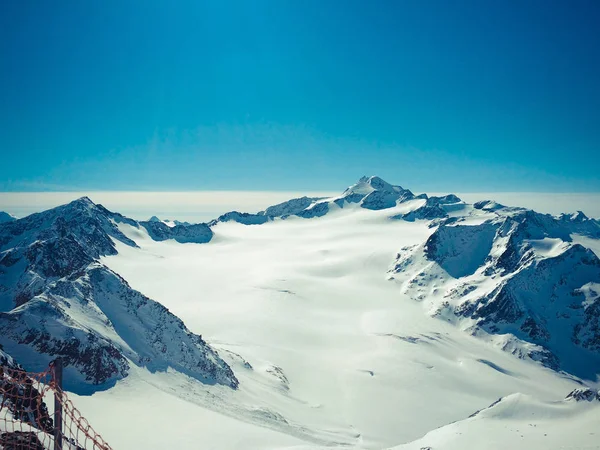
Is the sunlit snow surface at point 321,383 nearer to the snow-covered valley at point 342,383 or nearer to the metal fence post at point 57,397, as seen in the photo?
the snow-covered valley at point 342,383

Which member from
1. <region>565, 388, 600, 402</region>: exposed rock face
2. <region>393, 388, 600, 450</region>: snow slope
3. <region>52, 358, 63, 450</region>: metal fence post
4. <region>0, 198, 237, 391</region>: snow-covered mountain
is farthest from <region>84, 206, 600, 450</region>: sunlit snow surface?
<region>52, 358, 63, 450</region>: metal fence post

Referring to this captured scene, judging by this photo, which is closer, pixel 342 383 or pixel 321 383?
pixel 321 383

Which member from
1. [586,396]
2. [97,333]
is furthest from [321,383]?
[586,396]

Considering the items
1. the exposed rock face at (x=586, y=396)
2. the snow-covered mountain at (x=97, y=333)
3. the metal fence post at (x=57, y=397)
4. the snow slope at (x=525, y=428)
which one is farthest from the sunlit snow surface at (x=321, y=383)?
the metal fence post at (x=57, y=397)

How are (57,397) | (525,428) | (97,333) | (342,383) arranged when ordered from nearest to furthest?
(57,397), (525,428), (97,333), (342,383)

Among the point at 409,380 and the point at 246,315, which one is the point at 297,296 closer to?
the point at 246,315

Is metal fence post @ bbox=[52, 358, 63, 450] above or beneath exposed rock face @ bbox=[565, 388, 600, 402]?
beneath

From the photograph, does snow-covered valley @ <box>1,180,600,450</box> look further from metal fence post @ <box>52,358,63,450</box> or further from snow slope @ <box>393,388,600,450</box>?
metal fence post @ <box>52,358,63,450</box>

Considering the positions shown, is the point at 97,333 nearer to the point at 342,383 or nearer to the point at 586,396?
the point at 342,383
